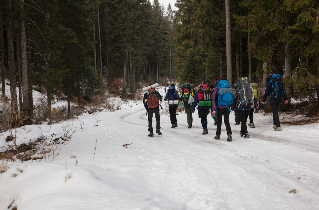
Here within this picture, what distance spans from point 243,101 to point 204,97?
1.99 m

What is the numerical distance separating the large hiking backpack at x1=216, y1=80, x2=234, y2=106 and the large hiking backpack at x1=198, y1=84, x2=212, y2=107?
181 centimetres

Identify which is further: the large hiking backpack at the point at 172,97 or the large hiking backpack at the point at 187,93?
the large hiking backpack at the point at 172,97

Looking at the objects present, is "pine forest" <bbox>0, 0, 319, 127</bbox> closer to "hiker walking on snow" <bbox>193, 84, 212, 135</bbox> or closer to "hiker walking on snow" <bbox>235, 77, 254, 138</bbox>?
"hiker walking on snow" <bbox>235, 77, 254, 138</bbox>

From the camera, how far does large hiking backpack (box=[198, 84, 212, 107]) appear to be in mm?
9222

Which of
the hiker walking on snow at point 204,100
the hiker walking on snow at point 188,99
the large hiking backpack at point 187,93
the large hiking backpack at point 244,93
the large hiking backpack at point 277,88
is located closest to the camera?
the large hiking backpack at point 244,93

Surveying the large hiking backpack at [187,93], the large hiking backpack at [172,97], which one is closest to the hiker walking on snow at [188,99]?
the large hiking backpack at [187,93]

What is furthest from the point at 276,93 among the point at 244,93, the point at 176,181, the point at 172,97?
the point at 176,181

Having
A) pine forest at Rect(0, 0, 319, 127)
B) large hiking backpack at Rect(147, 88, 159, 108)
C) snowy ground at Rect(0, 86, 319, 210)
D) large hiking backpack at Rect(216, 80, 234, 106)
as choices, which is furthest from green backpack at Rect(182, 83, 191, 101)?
snowy ground at Rect(0, 86, 319, 210)

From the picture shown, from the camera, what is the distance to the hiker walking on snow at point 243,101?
297 inches

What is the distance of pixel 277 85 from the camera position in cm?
805

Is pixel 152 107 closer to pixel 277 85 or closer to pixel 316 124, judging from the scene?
pixel 277 85

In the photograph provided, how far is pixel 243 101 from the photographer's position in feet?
25.2

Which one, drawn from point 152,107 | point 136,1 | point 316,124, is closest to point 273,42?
point 316,124

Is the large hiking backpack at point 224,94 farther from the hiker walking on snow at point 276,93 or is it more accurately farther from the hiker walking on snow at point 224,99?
the hiker walking on snow at point 276,93
